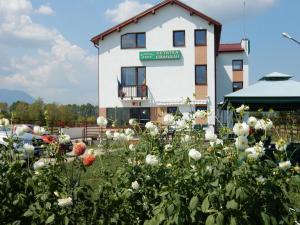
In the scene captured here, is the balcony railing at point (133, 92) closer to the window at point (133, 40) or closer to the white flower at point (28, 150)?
the window at point (133, 40)

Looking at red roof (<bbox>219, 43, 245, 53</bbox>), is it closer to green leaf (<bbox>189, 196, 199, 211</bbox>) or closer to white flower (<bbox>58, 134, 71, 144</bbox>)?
white flower (<bbox>58, 134, 71, 144</bbox>)

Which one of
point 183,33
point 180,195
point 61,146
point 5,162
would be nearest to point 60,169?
point 61,146

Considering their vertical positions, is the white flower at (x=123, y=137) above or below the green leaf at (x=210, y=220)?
above

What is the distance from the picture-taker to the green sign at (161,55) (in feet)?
94.4

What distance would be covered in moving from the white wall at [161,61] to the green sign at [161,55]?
0.25m

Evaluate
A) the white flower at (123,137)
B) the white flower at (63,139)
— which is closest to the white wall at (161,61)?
the white flower at (123,137)

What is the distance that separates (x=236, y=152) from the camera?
3.33m

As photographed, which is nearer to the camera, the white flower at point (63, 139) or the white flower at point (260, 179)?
the white flower at point (260, 179)

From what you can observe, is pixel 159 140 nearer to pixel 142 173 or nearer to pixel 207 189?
pixel 142 173

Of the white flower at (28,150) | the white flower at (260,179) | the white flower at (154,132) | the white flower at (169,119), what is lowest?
the white flower at (260,179)

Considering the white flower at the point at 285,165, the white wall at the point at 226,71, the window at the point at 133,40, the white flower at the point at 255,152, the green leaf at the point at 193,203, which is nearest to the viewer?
the green leaf at the point at 193,203

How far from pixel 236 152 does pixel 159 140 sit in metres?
1.10

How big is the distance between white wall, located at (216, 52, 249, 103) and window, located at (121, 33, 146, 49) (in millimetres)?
7789

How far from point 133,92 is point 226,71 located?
9.51 m
